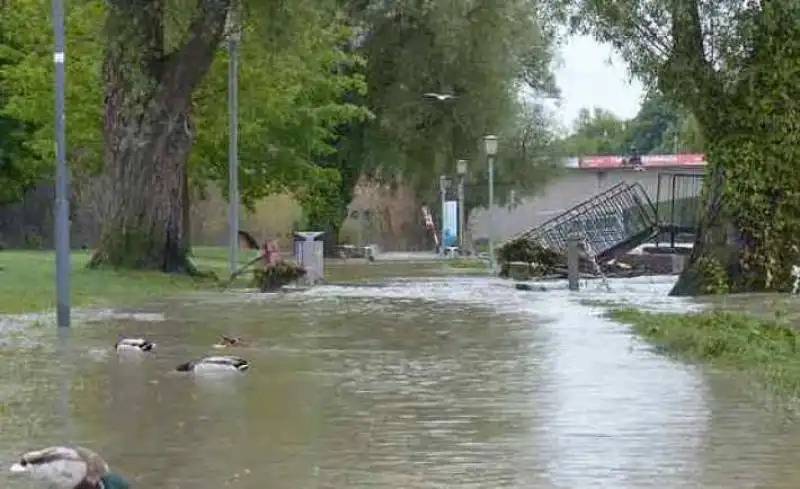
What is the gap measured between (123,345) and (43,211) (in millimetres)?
48699

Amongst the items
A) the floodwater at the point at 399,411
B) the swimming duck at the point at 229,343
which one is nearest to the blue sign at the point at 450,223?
the floodwater at the point at 399,411

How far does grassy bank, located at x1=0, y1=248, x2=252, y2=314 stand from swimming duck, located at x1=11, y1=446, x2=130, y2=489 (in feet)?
43.1

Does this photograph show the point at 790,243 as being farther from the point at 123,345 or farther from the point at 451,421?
the point at 451,421

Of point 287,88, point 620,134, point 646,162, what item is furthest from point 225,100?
point 620,134

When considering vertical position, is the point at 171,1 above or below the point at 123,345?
above

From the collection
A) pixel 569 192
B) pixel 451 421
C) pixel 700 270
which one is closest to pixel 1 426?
pixel 451 421

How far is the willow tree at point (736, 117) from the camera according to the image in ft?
80.1

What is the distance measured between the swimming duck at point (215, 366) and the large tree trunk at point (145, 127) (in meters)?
18.3

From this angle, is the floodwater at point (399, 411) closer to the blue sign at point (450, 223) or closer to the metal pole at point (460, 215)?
the metal pole at point (460, 215)

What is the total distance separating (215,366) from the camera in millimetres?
13047

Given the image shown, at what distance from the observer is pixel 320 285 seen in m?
29.9

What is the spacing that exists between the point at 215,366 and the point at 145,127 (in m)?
18.8

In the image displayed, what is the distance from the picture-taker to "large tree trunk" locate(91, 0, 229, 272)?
3103 centimetres

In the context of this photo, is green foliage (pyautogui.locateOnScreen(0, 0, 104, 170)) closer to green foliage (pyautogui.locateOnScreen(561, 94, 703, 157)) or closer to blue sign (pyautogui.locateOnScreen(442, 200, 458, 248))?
blue sign (pyautogui.locateOnScreen(442, 200, 458, 248))
